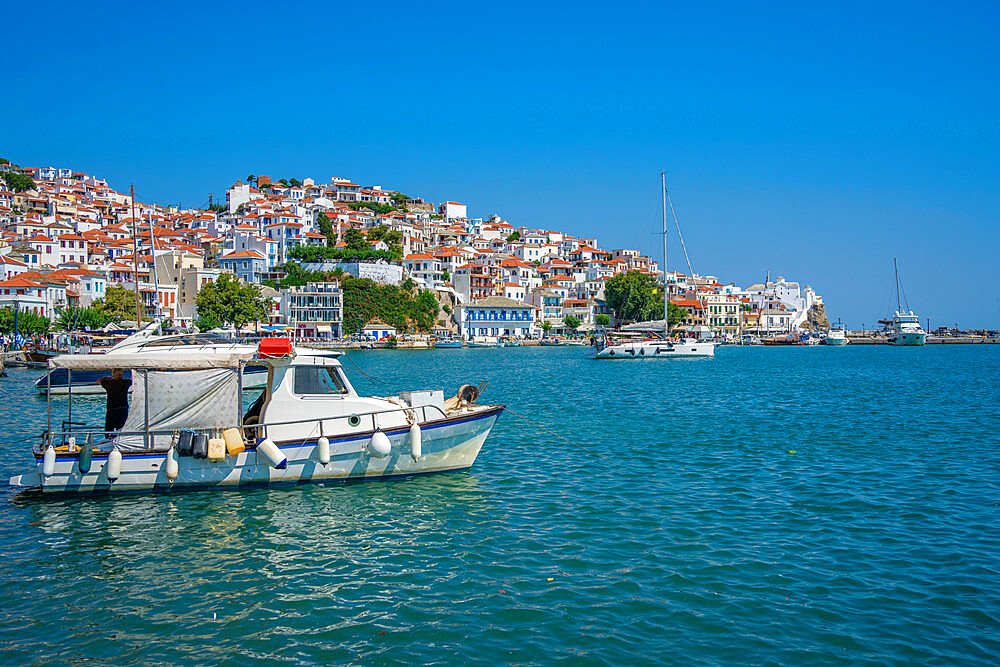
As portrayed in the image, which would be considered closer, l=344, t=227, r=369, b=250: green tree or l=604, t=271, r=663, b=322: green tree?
l=604, t=271, r=663, b=322: green tree

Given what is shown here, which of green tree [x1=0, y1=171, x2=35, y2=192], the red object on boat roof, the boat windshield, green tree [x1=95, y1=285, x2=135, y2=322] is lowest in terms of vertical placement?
the red object on boat roof

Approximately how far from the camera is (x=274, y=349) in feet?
45.5

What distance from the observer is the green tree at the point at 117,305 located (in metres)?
69.8

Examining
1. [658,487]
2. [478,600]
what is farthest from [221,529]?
[658,487]

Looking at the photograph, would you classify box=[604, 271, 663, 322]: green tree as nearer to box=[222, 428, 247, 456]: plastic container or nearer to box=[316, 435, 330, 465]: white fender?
box=[316, 435, 330, 465]: white fender

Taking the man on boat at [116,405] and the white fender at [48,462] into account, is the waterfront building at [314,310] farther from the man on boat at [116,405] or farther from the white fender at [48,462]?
the white fender at [48,462]

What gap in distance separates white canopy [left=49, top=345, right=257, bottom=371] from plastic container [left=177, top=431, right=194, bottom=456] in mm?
1290

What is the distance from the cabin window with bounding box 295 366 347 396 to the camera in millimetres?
14195

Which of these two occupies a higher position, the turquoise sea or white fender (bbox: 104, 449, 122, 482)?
white fender (bbox: 104, 449, 122, 482)

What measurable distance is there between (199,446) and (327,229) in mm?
109370

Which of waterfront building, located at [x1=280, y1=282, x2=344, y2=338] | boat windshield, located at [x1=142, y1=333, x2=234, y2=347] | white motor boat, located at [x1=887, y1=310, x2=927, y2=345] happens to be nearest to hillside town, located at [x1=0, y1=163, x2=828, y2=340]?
waterfront building, located at [x1=280, y1=282, x2=344, y2=338]

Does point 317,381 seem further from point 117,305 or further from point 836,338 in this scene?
point 836,338

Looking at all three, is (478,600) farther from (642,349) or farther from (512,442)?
(642,349)

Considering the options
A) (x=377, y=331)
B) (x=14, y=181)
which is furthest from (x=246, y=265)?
(x=14, y=181)
